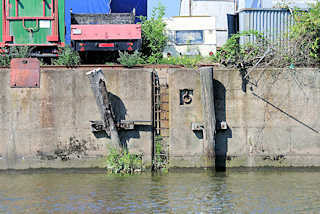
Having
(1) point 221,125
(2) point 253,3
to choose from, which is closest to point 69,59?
(1) point 221,125

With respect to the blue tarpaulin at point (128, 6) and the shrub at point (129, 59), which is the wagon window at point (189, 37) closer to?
the shrub at point (129, 59)

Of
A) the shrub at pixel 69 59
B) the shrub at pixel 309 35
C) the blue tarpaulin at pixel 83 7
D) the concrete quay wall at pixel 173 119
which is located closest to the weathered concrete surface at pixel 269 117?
the concrete quay wall at pixel 173 119

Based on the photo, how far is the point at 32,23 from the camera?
18.4m

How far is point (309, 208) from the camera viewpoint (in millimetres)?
12156

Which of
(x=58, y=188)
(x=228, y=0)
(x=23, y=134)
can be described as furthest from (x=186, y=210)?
(x=228, y=0)

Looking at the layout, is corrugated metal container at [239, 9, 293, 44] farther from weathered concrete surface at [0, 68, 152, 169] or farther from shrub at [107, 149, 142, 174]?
shrub at [107, 149, 142, 174]

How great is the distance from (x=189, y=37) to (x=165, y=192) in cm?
→ 871

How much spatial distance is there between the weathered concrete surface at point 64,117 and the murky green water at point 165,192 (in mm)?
464

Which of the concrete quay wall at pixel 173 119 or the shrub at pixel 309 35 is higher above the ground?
the shrub at pixel 309 35

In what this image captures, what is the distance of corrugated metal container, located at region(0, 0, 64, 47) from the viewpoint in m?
18.4

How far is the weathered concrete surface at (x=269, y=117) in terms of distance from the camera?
16094mm

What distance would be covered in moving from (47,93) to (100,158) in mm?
2266

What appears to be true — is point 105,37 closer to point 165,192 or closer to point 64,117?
point 64,117

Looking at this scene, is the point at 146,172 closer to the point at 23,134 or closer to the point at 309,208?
the point at 23,134
